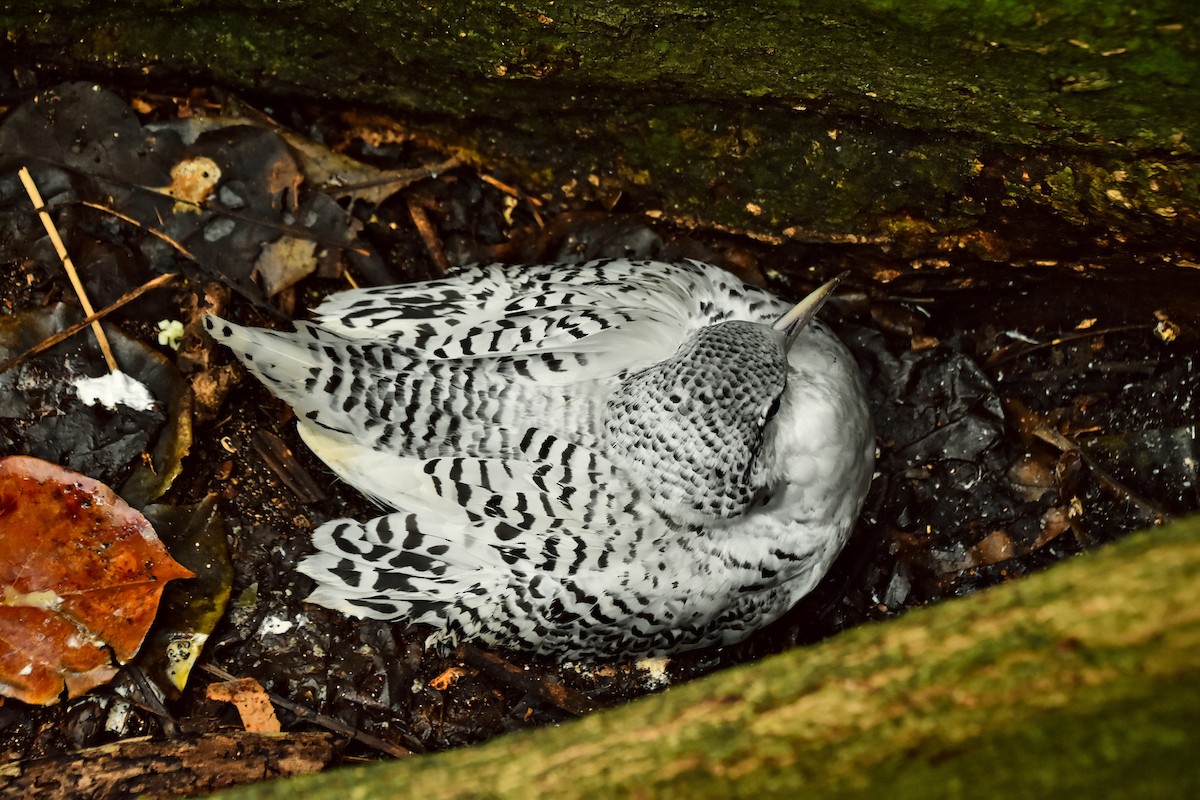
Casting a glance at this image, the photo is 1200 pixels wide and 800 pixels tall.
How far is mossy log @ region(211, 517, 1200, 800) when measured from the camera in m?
1.43

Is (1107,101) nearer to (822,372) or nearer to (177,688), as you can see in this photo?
(822,372)

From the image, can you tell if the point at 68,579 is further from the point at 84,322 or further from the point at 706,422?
the point at 706,422

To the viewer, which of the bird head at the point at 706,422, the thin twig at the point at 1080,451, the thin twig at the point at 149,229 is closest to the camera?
the bird head at the point at 706,422

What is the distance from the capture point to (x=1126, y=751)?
1.42 metres

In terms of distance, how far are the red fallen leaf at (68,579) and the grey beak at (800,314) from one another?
187 centimetres

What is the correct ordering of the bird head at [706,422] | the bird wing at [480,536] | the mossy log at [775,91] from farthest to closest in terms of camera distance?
the bird wing at [480,536], the bird head at [706,422], the mossy log at [775,91]

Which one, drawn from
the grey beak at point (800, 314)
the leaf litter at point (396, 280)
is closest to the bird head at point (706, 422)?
the grey beak at point (800, 314)

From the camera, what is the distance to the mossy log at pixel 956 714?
143 centimetres

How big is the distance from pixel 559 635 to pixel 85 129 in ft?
7.30

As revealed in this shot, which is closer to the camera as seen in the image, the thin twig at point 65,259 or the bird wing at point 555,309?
the bird wing at point 555,309

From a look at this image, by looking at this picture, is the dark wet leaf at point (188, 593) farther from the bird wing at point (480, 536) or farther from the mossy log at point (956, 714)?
the mossy log at point (956, 714)

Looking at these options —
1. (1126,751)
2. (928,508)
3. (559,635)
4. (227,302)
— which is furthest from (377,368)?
(1126,751)

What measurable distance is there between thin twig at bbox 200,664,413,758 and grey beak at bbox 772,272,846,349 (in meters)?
1.66

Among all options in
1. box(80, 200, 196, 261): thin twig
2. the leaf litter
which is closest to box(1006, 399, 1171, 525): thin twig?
the leaf litter
